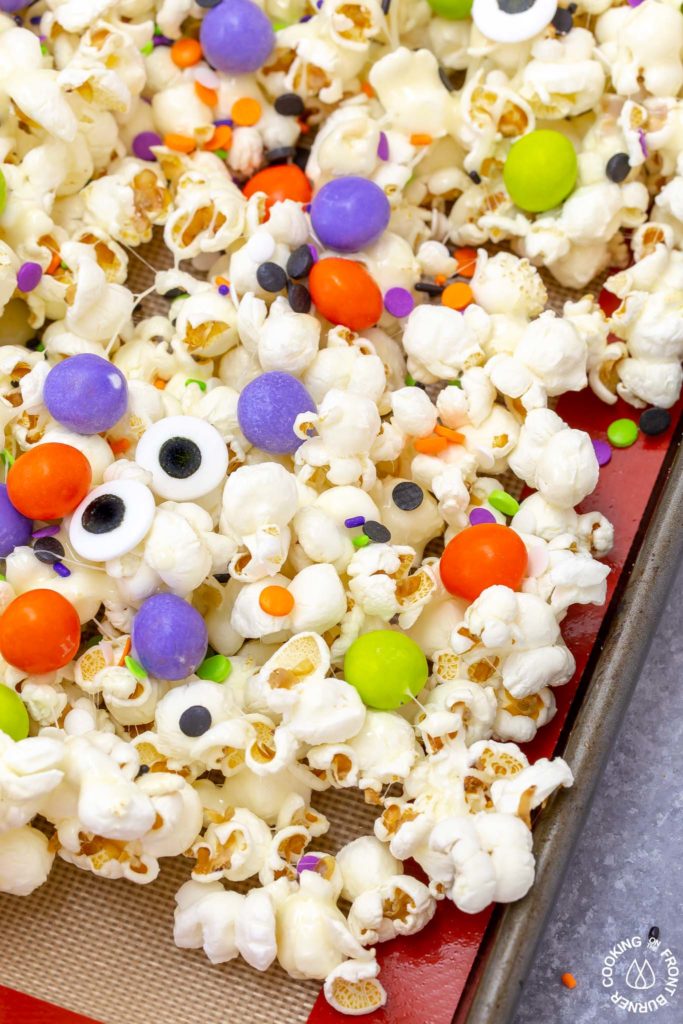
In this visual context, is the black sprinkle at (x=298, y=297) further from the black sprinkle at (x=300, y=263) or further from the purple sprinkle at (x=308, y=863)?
the purple sprinkle at (x=308, y=863)

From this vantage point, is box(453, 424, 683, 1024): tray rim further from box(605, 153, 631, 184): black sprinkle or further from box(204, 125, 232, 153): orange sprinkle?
box(204, 125, 232, 153): orange sprinkle

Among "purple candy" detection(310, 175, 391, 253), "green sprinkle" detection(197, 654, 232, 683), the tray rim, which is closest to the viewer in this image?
the tray rim

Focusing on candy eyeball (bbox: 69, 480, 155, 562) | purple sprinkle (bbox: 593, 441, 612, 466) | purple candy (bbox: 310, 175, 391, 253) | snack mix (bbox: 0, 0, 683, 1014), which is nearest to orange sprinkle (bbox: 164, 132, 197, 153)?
snack mix (bbox: 0, 0, 683, 1014)

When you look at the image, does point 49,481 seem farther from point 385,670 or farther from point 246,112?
point 246,112

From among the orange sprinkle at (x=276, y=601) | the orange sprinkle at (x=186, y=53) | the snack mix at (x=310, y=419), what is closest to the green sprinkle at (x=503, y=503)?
the snack mix at (x=310, y=419)

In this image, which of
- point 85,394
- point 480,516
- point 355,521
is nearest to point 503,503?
point 480,516

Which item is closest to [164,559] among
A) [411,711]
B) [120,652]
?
[120,652]

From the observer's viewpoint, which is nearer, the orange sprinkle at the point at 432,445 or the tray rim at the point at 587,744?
the tray rim at the point at 587,744
